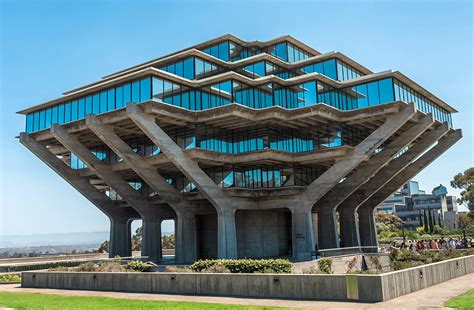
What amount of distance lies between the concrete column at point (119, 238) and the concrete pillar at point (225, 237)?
14.3m

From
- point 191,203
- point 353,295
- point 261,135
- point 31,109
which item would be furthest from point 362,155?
point 31,109

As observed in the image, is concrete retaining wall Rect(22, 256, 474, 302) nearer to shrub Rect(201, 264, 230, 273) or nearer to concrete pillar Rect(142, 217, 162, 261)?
shrub Rect(201, 264, 230, 273)

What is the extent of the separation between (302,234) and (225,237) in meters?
7.14

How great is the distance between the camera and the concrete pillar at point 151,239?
158 feet

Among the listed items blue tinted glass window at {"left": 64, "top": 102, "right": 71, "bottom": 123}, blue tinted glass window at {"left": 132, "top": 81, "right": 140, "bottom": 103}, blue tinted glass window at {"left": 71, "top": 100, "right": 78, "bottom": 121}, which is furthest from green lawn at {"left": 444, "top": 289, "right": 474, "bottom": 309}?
blue tinted glass window at {"left": 64, "top": 102, "right": 71, "bottom": 123}

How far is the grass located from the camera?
17.1m

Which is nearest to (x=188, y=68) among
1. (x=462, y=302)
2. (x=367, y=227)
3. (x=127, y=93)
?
(x=127, y=93)

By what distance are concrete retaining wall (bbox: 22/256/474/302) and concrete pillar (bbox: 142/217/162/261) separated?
22.0 meters

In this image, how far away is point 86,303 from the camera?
18766 millimetres

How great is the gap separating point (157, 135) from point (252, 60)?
13.3 metres

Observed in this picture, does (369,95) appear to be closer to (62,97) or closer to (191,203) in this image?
(191,203)

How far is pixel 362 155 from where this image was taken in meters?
41.9

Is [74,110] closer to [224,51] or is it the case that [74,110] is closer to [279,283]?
[224,51]

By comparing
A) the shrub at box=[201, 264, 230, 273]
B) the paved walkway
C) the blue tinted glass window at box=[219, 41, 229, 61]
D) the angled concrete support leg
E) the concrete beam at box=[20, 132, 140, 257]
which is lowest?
the paved walkway
